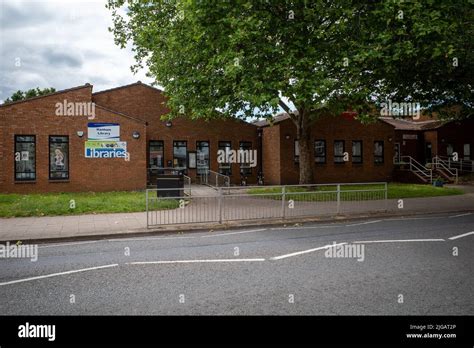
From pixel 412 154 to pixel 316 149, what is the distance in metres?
14.8

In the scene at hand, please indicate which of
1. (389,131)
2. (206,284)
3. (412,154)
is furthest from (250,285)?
(412,154)

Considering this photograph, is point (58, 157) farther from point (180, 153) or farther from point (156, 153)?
point (180, 153)

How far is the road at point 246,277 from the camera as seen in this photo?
4500mm

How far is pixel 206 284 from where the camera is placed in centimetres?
535

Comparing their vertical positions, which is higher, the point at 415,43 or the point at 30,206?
the point at 415,43

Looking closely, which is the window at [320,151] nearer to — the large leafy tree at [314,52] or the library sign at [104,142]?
the large leafy tree at [314,52]

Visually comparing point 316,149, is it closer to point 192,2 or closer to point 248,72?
point 248,72

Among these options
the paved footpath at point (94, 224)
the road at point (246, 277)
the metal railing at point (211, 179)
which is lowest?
the road at point (246, 277)

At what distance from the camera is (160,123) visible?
25703mm

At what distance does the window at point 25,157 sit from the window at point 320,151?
19.1 m

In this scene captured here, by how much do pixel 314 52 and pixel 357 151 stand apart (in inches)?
661

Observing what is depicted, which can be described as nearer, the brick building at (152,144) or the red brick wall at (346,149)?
the brick building at (152,144)

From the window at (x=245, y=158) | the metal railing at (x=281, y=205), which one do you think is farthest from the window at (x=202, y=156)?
the metal railing at (x=281, y=205)
